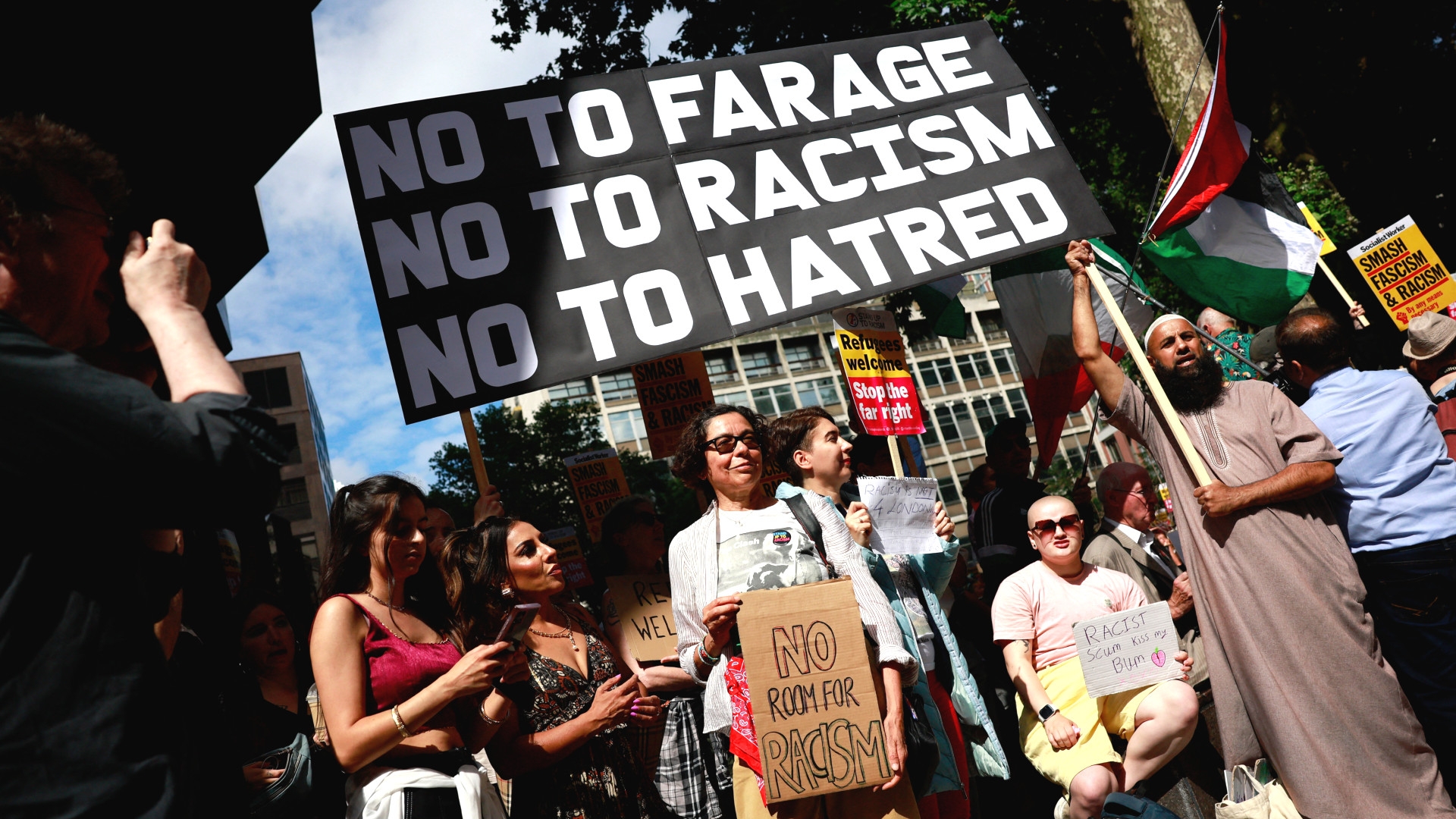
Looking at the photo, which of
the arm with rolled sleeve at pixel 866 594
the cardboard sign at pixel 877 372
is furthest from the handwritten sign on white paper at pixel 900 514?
the cardboard sign at pixel 877 372

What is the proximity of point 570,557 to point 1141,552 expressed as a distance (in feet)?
19.1

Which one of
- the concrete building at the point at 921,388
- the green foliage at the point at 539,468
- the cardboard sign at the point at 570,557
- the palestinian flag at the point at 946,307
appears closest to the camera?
the palestinian flag at the point at 946,307

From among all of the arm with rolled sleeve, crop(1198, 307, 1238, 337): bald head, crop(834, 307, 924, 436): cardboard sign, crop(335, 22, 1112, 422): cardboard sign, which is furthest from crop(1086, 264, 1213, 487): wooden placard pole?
crop(1198, 307, 1238, 337): bald head

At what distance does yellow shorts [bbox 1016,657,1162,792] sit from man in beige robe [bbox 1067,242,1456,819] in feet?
1.40

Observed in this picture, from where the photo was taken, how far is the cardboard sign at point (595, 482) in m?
8.70

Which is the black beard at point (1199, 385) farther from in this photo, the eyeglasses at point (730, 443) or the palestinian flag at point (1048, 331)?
the eyeglasses at point (730, 443)

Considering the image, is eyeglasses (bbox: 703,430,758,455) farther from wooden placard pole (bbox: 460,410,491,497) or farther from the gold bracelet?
the gold bracelet

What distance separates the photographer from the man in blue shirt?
3.98 meters

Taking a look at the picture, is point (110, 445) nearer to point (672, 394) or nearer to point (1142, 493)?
point (1142, 493)

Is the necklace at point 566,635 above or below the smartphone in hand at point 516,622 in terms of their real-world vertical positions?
below

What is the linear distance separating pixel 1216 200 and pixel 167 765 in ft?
19.9

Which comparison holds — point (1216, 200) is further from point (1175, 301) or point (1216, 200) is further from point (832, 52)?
point (1175, 301)

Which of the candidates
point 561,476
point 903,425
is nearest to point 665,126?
point 903,425

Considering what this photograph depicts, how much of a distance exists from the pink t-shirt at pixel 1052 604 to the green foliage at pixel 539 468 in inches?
1240
